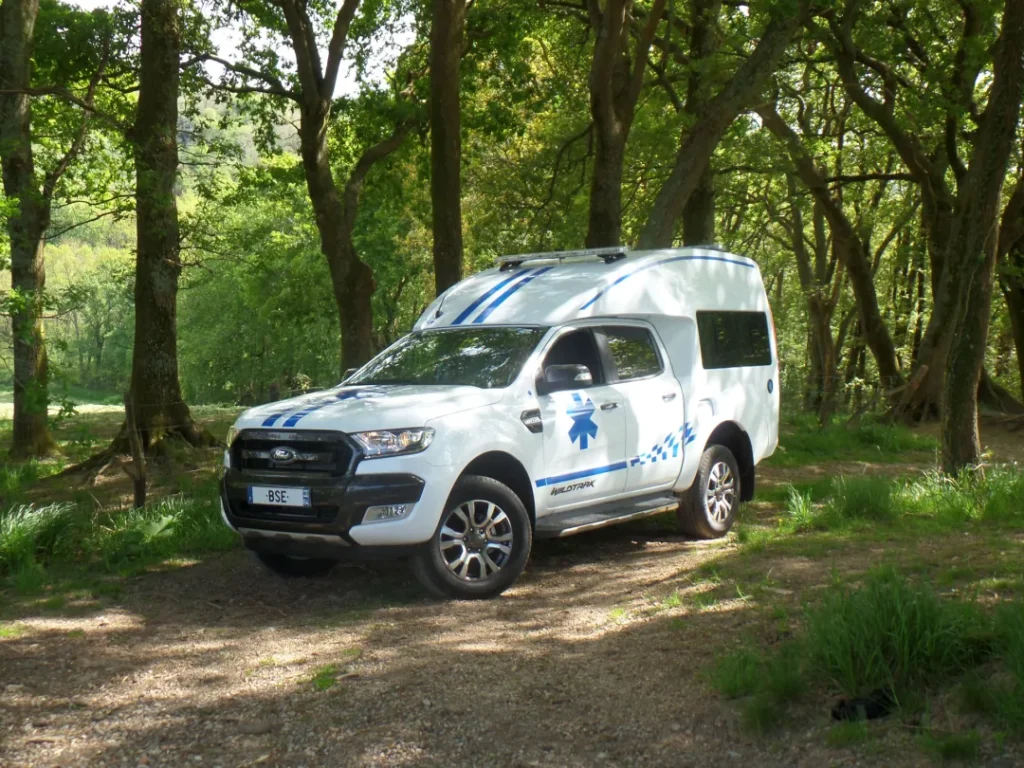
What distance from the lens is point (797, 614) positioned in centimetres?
636

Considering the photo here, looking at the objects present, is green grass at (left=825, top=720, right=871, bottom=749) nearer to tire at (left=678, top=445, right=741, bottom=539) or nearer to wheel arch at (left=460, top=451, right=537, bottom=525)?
wheel arch at (left=460, top=451, right=537, bottom=525)

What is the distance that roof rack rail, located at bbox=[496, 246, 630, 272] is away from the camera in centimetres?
966

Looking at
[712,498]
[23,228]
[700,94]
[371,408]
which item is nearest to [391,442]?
[371,408]

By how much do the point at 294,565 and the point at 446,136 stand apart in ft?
24.5

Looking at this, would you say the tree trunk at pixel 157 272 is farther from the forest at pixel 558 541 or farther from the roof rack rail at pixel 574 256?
the roof rack rail at pixel 574 256

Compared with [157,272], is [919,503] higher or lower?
lower

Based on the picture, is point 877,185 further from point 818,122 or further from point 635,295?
point 635,295

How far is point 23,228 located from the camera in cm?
1255

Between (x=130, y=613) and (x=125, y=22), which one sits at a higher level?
(x=125, y=22)

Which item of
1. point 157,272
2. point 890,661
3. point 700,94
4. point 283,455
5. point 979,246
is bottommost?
point 890,661

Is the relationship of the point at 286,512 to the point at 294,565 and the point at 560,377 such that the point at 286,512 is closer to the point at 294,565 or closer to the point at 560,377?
the point at 294,565

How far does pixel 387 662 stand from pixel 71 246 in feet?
451

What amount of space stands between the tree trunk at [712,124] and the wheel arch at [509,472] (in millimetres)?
5957

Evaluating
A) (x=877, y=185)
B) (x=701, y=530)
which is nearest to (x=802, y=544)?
(x=701, y=530)
